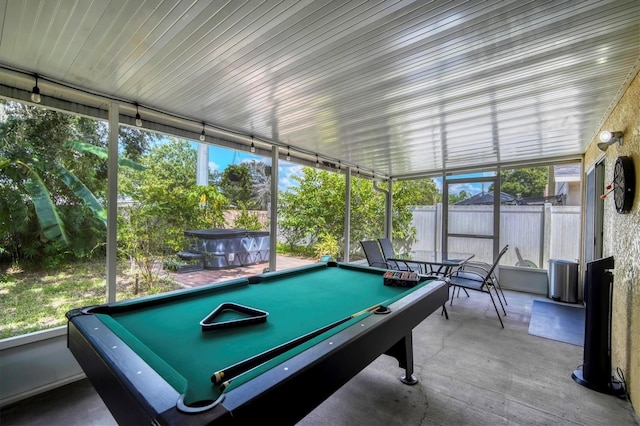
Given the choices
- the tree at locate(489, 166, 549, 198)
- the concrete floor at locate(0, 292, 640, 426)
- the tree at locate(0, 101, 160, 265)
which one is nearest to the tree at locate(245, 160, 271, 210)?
the tree at locate(0, 101, 160, 265)

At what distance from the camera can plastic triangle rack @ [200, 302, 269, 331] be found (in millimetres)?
1348

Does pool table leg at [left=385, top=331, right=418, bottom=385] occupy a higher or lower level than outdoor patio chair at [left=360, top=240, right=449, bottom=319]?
lower

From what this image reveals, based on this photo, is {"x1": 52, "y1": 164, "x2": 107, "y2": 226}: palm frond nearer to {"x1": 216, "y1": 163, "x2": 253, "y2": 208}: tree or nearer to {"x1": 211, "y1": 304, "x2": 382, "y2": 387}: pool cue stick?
{"x1": 216, "y1": 163, "x2": 253, "y2": 208}: tree

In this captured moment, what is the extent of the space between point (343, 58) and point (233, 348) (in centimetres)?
187

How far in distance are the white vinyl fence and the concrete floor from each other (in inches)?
108

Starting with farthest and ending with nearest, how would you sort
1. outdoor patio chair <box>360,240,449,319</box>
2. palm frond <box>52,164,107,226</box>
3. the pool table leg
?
outdoor patio chair <box>360,240,449,319</box> → palm frond <box>52,164,107,226</box> → the pool table leg

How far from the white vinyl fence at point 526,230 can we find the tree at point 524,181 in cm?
30

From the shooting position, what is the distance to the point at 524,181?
534 cm

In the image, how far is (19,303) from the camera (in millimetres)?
3242

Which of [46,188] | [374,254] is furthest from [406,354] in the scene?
[46,188]

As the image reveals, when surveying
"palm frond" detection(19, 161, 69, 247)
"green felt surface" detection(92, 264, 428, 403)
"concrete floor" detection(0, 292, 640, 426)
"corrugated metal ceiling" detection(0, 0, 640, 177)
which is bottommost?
"concrete floor" detection(0, 292, 640, 426)

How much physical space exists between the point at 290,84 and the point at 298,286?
166 cm

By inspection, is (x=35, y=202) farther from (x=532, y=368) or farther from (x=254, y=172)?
(x=532, y=368)

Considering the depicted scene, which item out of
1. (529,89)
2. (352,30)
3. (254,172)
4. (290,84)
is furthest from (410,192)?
(352,30)
